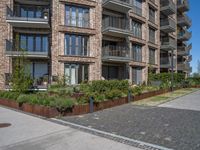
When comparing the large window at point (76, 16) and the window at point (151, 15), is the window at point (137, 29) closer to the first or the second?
the window at point (151, 15)

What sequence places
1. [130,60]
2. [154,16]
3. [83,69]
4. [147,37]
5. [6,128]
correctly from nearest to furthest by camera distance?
[6,128] → [83,69] → [130,60] → [147,37] → [154,16]

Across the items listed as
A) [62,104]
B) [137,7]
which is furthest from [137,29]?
[62,104]

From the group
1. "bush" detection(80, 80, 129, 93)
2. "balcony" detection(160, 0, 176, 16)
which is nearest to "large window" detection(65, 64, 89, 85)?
"bush" detection(80, 80, 129, 93)

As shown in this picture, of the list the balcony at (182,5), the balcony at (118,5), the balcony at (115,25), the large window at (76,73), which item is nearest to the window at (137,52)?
the balcony at (115,25)

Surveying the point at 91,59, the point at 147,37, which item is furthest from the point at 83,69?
the point at 147,37

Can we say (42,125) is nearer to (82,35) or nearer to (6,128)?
(6,128)

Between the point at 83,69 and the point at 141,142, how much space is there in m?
17.5

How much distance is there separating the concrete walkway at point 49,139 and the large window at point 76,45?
14556 millimetres

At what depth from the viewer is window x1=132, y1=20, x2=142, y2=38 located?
2991 cm

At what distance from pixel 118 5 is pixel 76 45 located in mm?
7411

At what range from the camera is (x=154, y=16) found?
3641 cm

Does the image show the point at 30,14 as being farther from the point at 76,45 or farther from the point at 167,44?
the point at 167,44

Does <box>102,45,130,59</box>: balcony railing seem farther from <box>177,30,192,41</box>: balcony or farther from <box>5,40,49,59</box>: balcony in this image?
<box>177,30,192,41</box>: balcony

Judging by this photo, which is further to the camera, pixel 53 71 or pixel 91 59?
pixel 91 59
